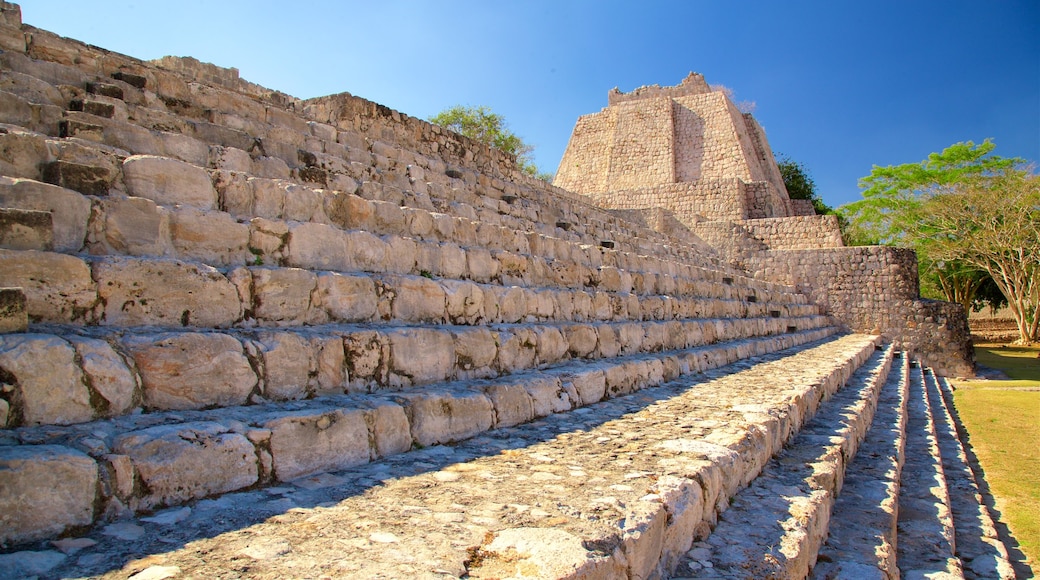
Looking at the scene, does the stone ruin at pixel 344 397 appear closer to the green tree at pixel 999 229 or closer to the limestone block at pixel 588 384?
the limestone block at pixel 588 384

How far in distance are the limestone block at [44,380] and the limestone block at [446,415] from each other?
44.2 inches

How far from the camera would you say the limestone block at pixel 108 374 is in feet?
6.04

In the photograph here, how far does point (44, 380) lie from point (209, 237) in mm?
1003

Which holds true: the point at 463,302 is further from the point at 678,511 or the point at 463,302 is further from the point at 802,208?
the point at 802,208

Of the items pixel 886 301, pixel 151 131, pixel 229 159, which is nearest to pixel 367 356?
pixel 229 159

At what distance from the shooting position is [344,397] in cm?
254

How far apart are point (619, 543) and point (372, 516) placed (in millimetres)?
712

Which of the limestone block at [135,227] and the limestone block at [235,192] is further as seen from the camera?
the limestone block at [235,192]

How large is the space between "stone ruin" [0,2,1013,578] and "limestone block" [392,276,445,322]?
0.02m

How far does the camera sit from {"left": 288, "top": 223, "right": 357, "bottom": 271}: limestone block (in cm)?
297

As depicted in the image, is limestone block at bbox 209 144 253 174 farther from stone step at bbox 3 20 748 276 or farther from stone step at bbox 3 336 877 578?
stone step at bbox 3 336 877 578

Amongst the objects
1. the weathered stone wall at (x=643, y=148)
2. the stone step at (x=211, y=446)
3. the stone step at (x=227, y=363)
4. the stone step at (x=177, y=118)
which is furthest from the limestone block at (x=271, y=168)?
the weathered stone wall at (x=643, y=148)

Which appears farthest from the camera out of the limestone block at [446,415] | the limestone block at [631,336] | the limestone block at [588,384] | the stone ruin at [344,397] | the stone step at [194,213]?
the limestone block at [631,336]

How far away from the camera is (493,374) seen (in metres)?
3.48
